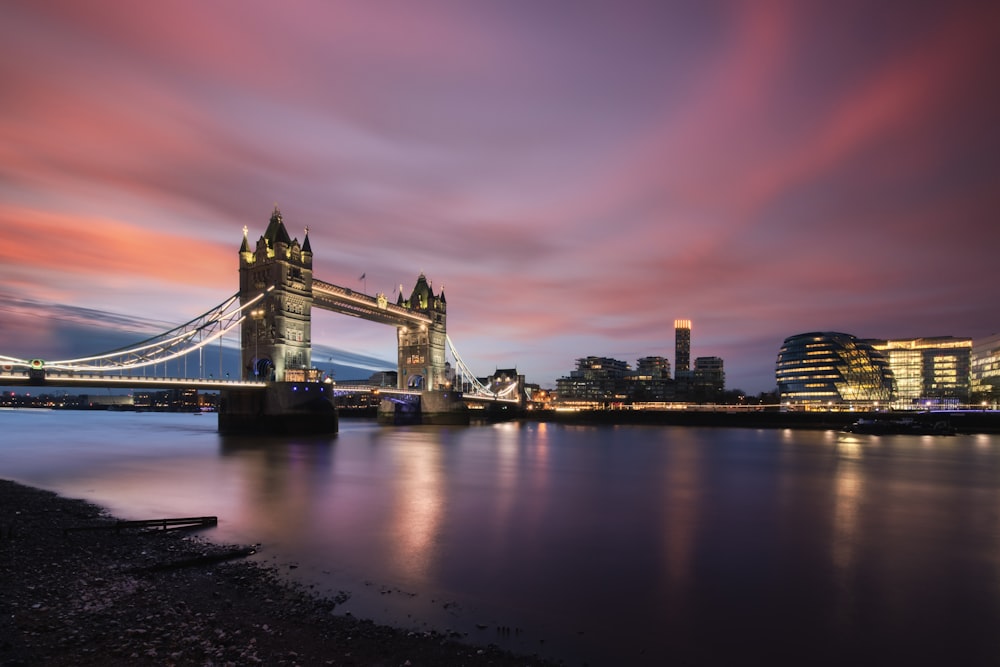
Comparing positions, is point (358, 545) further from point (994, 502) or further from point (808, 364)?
point (808, 364)

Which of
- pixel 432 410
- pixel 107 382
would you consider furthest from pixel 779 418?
pixel 107 382

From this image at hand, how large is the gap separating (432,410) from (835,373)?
11505 cm

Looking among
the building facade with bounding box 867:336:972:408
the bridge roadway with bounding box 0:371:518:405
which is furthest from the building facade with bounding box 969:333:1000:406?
the bridge roadway with bounding box 0:371:518:405

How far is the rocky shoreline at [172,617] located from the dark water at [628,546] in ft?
3.60

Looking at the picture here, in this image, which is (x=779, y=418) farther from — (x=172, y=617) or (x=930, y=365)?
(x=172, y=617)

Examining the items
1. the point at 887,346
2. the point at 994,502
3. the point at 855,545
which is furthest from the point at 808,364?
the point at 855,545

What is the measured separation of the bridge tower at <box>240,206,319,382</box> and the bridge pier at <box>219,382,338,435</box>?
238 cm

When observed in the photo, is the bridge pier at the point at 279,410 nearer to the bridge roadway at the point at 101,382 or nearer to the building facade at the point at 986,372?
the bridge roadway at the point at 101,382

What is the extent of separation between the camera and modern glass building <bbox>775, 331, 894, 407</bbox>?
5463 inches

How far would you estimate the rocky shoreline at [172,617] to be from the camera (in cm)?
787

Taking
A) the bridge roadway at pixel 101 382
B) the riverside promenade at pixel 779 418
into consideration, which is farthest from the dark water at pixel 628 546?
the riverside promenade at pixel 779 418

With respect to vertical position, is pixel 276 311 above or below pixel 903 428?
above

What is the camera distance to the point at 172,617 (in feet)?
30.1

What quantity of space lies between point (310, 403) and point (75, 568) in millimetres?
48417
